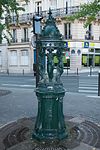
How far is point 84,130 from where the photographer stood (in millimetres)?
5438

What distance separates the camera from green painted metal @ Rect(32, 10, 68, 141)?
472 cm

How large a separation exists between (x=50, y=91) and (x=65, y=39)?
23.8 m

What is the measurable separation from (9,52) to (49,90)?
95.8 ft

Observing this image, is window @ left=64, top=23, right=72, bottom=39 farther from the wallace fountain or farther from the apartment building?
the wallace fountain

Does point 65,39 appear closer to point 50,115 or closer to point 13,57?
point 13,57

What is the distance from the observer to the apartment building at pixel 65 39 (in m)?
28.0

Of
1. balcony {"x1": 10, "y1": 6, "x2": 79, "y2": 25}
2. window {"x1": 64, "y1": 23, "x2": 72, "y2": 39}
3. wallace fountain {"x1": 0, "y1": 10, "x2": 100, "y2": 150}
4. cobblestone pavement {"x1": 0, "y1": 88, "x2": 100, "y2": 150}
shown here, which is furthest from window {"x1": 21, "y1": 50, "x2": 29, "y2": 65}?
wallace fountain {"x1": 0, "y1": 10, "x2": 100, "y2": 150}

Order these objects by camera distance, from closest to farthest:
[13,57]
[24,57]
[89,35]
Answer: [89,35] < [24,57] < [13,57]

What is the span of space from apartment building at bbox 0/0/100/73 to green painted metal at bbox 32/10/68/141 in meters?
20.7

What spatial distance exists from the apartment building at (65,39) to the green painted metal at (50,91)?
2067cm

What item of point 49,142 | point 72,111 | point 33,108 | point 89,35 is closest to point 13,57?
point 89,35

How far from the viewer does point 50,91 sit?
15.5 feet

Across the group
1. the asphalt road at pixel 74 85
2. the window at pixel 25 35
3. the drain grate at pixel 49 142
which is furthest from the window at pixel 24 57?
the drain grate at pixel 49 142

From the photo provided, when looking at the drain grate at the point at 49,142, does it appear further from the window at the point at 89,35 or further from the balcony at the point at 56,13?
the window at the point at 89,35
